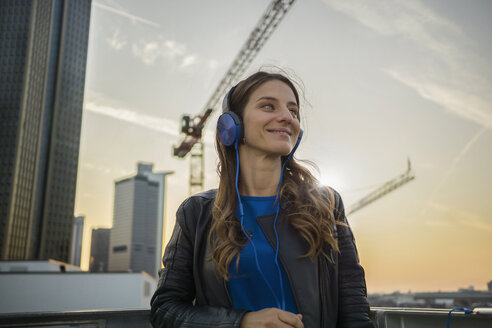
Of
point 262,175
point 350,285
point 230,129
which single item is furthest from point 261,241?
point 230,129

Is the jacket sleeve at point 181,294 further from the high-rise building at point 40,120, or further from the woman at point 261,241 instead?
the high-rise building at point 40,120

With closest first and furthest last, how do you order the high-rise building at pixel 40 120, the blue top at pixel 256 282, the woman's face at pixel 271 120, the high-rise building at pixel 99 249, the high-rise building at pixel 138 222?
1. the blue top at pixel 256 282
2. the woman's face at pixel 271 120
3. the high-rise building at pixel 40 120
4. the high-rise building at pixel 138 222
5. the high-rise building at pixel 99 249

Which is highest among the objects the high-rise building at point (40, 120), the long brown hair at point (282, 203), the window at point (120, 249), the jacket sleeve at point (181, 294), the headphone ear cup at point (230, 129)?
the high-rise building at point (40, 120)

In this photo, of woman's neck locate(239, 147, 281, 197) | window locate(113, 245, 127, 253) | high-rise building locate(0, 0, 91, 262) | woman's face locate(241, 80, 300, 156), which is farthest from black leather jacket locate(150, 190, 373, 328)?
window locate(113, 245, 127, 253)

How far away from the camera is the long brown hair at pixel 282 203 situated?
194cm

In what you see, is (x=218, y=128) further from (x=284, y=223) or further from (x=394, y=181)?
(x=394, y=181)

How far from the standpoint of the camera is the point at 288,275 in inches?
73.9

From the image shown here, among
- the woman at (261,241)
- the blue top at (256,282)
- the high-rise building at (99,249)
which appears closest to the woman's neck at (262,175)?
the woman at (261,241)

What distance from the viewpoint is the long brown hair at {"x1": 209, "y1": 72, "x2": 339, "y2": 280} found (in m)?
1.94

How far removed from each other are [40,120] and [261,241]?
376 ft

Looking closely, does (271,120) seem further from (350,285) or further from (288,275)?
(350,285)

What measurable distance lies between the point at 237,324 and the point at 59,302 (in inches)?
1944

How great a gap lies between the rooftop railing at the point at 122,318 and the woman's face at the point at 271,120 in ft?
5.98

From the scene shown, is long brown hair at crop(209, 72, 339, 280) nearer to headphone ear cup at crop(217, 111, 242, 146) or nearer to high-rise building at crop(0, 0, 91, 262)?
headphone ear cup at crop(217, 111, 242, 146)
